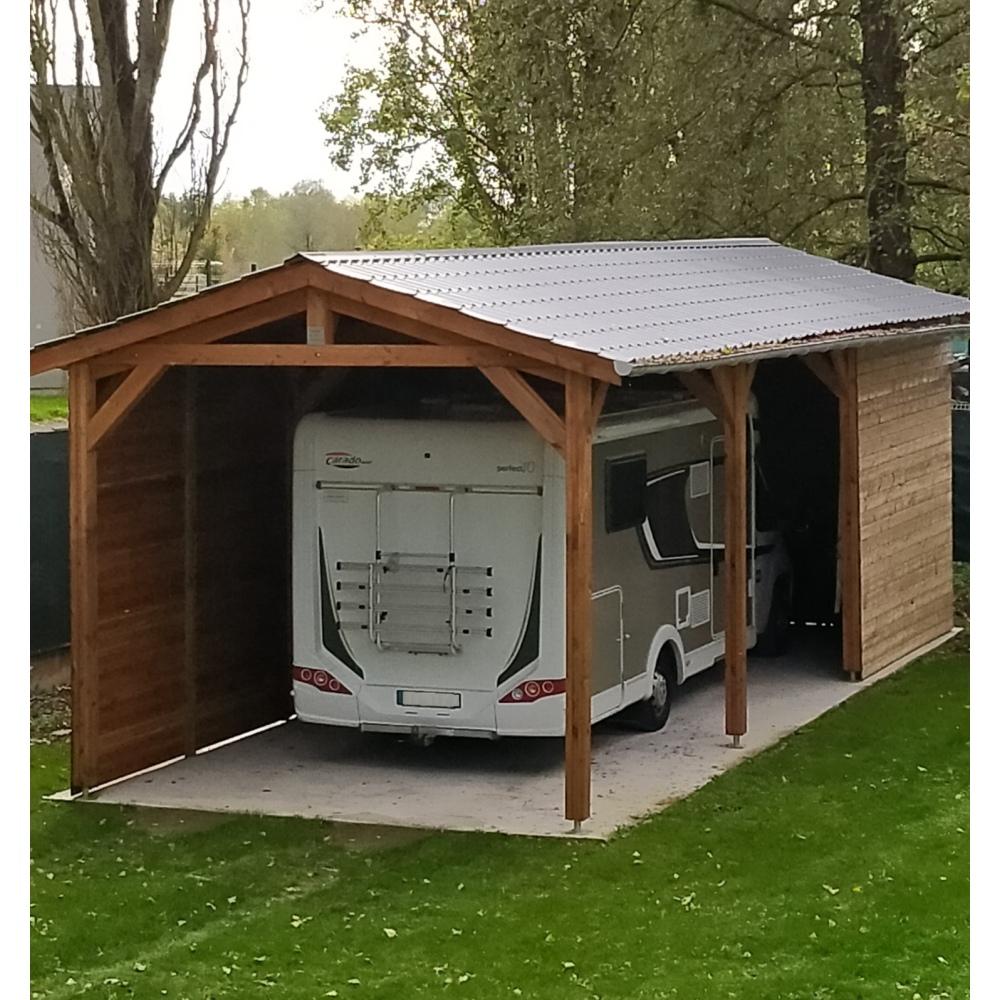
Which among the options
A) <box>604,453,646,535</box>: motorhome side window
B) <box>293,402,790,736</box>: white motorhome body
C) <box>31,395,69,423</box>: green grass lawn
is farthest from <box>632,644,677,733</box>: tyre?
<box>31,395,69,423</box>: green grass lawn

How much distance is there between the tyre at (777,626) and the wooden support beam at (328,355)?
5756 mm

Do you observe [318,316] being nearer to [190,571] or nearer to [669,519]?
[190,571]

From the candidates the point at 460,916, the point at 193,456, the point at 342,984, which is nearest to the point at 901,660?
the point at 193,456

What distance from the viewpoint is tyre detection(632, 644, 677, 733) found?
41.3 ft

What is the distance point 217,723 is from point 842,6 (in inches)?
462

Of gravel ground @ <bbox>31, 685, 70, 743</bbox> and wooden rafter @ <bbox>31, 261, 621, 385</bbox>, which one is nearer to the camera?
wooden rafter @ <bbox>31, 261, 621, 385</bbox>

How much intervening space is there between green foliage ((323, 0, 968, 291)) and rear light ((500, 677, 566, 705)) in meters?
10.0

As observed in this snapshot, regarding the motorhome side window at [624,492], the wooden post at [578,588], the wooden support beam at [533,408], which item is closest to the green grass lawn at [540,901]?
the wooden post at [578,588]

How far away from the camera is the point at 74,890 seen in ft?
30.7

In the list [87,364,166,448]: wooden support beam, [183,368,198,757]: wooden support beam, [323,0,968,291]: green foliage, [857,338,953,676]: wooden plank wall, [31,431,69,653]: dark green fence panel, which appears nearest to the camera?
[87,364,166,448]: wooden support beam

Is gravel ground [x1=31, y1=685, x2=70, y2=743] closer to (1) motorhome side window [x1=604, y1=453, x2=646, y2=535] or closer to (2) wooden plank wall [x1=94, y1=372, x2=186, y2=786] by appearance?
(2) wooden plank wall [x1=94, y1=372, x2=186, y2=786]

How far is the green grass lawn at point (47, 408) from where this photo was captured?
2058cm

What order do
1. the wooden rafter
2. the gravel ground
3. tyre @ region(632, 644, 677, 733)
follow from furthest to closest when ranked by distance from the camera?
1. the gravel ground
2. tyre @ region(632, 644, 677, 733)
3. the wooden rafter
